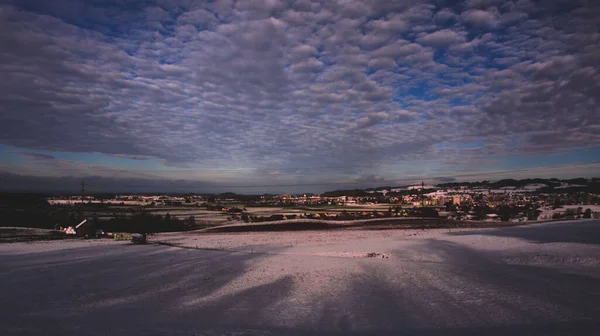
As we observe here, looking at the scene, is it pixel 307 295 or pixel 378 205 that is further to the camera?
pixel 378 205

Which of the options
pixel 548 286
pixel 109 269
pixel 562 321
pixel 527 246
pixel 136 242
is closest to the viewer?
pixel 562 321

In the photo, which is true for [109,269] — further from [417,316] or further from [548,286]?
[548,286]

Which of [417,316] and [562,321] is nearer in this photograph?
[562,321]

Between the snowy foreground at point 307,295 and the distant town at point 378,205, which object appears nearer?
the snowy foreground at point 307,295

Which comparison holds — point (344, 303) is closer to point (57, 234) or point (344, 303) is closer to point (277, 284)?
point (277, 284)

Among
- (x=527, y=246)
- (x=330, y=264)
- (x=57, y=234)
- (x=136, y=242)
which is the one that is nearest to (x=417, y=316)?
(x=330, y=264)

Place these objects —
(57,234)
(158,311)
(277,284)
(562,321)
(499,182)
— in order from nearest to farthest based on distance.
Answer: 1. (562,321)
2. (158,311)
3. (277,284)
4. (57,234)
5. (499,182)

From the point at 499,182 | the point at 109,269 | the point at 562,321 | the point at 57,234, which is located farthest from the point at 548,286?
the point at 499,182

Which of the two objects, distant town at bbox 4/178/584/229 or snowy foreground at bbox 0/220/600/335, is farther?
distant town at bbox 4/178/584/229
